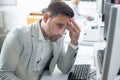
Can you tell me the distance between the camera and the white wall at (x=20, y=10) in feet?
13.2

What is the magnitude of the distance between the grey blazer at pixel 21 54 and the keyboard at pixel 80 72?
66 mm

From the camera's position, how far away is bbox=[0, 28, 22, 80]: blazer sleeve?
132 cm

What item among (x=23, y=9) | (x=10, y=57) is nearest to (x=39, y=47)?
(x=10, y=57)

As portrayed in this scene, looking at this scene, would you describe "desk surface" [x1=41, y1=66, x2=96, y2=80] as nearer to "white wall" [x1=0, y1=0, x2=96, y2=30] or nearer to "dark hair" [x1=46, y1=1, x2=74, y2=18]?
"dark hair" [x1=46, y1=1, x2=74, y2=18]

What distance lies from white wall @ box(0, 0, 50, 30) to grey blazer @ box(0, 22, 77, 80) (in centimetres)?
254

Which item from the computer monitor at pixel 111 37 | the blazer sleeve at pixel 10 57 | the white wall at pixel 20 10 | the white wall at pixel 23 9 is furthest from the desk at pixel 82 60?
the white wall at pixel 20 10

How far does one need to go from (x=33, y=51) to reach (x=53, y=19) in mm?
248

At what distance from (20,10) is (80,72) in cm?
289

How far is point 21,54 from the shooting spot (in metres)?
1.40

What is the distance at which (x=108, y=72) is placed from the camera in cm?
74

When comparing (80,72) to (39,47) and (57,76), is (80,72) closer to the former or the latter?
(57,76)

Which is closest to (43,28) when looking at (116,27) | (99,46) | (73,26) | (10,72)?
(73,26)

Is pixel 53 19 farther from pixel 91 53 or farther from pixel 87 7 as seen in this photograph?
pixel 87 7

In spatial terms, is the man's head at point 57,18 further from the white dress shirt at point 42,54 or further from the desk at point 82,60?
the desk at point 82,60
